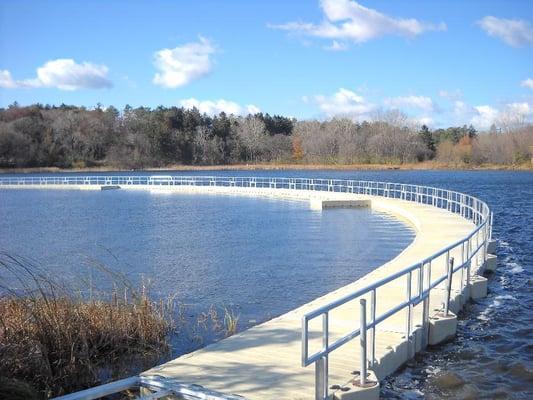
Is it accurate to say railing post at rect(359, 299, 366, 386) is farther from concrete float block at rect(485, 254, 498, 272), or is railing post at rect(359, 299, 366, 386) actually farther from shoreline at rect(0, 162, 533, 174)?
shoreline at rect(0, 162, 533, 174)

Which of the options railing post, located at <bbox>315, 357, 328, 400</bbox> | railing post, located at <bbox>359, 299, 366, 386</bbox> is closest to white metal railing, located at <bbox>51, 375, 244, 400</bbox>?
railing post, located at <bbox>315, 357, 328, 400</bbox>

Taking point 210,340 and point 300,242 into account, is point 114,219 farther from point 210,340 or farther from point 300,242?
point 210,340

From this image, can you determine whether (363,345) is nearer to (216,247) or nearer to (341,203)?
(216,247)

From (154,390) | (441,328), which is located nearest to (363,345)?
(154,390)

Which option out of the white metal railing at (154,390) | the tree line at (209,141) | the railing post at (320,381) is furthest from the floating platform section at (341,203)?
the tree line at (209,141)

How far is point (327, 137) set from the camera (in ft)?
350

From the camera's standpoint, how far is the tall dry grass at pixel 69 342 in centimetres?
665

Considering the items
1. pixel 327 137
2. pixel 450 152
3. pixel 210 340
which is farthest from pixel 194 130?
pixel 210 340

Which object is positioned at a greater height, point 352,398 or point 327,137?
point 327,137

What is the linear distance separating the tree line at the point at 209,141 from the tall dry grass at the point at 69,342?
8701cm

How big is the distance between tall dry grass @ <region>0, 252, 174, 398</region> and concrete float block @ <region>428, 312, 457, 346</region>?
401 centimetres

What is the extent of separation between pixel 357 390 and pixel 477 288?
22.0 feet

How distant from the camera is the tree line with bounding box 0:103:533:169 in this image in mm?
95000

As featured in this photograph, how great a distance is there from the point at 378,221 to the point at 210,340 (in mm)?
18050
